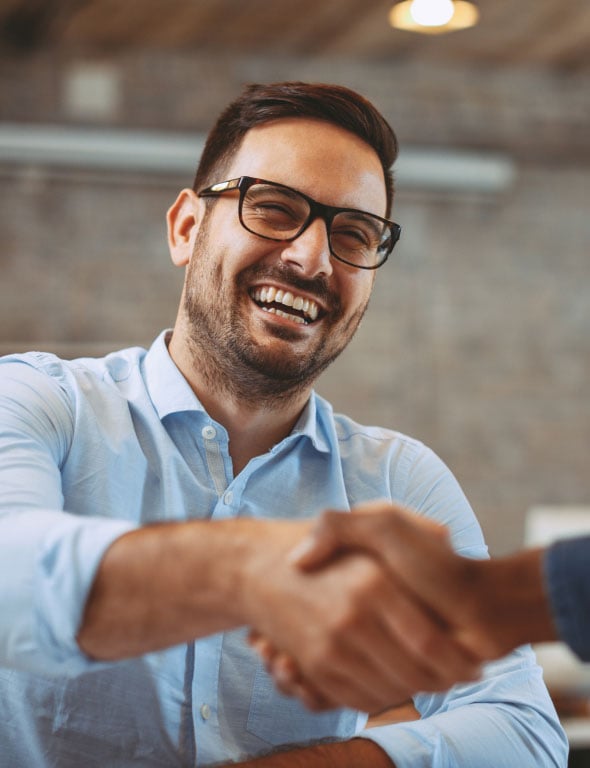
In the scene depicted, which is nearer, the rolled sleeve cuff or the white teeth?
the rolled sleeve cuff

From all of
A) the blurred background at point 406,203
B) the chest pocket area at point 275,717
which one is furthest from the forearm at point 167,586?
the blurred background at point 406,203

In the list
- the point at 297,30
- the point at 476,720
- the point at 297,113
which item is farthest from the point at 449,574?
the point at 297,30

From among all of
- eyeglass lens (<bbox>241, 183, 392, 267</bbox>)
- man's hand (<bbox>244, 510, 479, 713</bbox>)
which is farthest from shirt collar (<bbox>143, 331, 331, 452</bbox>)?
man's hand (<bbox>244, 510, 479, 713</bbox>)

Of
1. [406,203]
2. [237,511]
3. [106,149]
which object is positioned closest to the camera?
[237,511]

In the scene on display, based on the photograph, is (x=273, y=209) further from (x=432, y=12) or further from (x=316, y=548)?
(x=432, y=12)

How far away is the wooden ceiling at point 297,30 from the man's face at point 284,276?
3.30 metres

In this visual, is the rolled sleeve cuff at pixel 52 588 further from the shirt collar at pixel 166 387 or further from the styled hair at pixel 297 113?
the styled hair at pixel 297 113

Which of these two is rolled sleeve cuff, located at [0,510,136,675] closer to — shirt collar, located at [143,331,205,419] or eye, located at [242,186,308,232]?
shirt collar, located at [143,331,205,419]

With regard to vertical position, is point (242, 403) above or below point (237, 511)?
above

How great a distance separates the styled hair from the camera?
179 centimetres

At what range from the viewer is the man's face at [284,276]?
67.7 inches

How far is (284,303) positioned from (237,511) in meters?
0.38

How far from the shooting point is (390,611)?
0.92 m

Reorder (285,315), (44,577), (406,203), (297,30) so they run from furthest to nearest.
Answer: (406,203) → (297,30) → (285,315) → (44,577)
